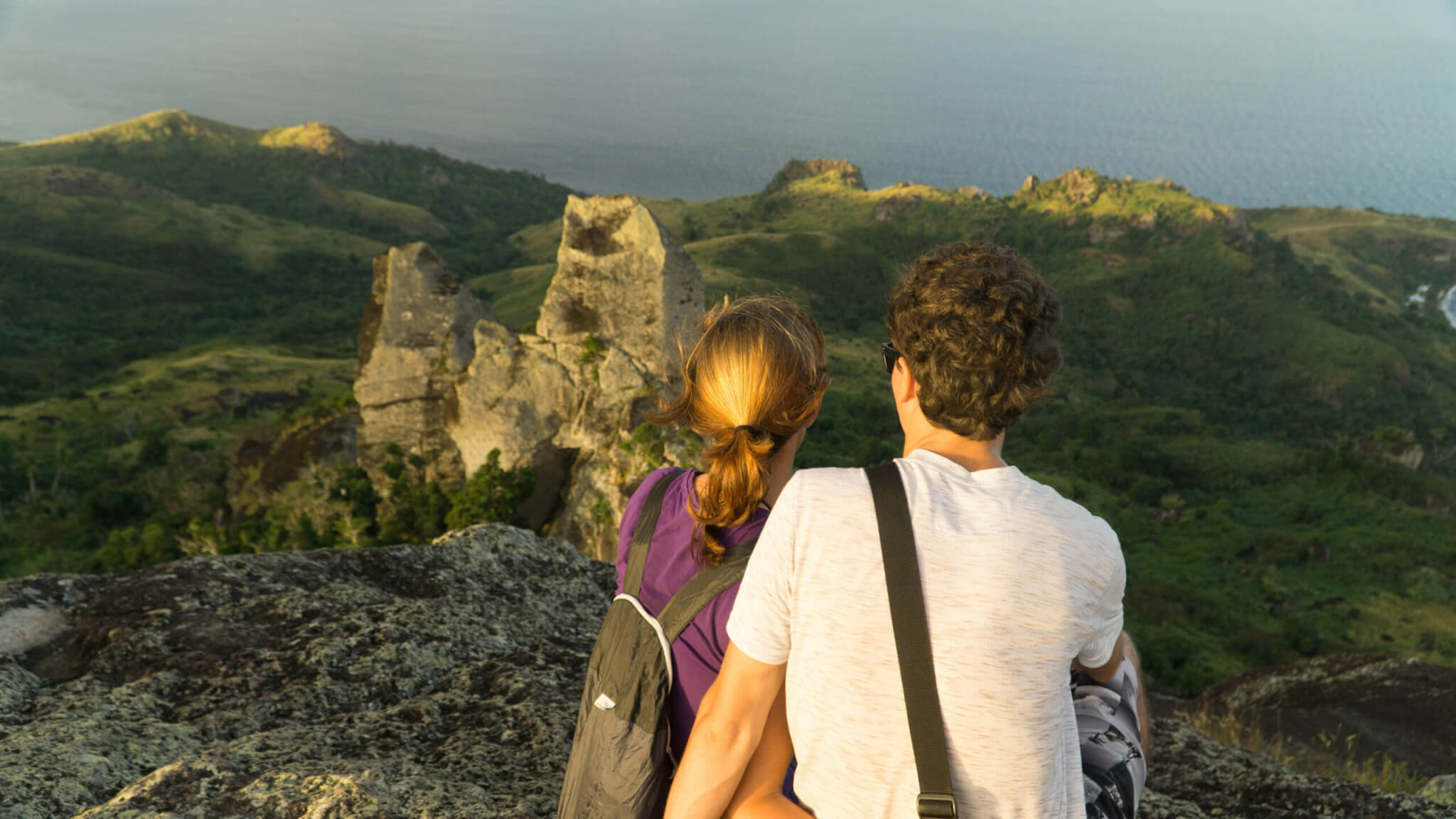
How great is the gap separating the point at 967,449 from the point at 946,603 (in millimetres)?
498

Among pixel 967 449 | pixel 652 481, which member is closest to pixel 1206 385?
pixel 652 481

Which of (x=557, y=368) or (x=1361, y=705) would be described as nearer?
(x=1361, y=705)

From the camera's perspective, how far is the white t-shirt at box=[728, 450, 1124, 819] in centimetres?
223

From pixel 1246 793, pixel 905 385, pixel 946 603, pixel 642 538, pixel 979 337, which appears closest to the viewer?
pixel 946 603

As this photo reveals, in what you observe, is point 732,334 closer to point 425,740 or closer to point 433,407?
point 425,740

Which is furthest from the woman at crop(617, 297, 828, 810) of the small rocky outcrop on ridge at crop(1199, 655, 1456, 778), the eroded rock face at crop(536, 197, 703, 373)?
the eroded rock face at crop(536, 197, 703, 373)

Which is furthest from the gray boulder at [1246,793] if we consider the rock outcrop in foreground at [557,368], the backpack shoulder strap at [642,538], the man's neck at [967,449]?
the rock outcrop in foreground at [557,368]

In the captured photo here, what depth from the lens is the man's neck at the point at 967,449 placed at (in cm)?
247

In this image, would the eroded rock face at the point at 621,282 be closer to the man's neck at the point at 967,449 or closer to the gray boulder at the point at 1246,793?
the gray boulder at the point at 1246,793

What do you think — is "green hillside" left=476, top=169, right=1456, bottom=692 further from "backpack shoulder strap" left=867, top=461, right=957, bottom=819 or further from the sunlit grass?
the sunlit grass

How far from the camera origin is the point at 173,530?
37.4m

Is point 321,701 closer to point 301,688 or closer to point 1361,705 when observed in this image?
point 301,688

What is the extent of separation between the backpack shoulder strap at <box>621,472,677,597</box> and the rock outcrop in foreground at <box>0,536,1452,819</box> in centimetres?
181

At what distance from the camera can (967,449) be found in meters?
2.49
